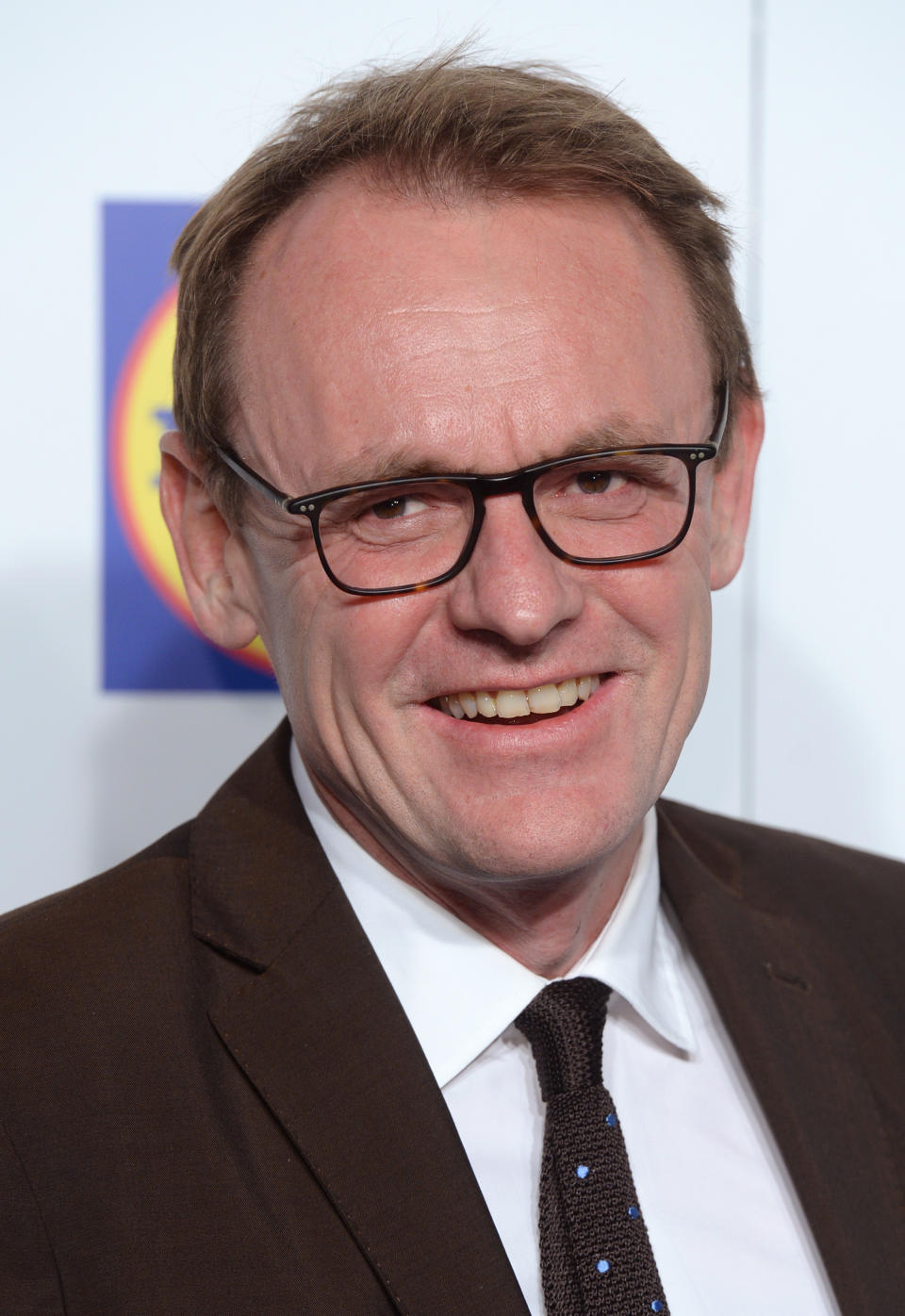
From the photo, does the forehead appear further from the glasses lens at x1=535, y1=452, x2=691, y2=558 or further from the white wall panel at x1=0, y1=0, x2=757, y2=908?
the white wall panel at x1=0, y1=0, x2=757, y2=908

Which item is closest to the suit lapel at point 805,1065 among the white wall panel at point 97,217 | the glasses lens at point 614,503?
the glasses lens at point 614,503

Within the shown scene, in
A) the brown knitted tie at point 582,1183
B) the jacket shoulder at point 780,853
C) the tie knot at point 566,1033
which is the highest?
the jacket shoulder at point 780,853

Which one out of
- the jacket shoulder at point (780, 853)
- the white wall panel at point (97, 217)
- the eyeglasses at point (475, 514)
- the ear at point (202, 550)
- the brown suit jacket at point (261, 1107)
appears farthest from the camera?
the white wall panel at point (97, 217)

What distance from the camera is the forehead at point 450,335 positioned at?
5.16 feet

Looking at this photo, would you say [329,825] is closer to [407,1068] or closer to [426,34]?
[407,1068]

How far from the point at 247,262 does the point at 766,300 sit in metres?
1.23

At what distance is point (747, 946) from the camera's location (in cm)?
198

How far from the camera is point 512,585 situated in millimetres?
1518

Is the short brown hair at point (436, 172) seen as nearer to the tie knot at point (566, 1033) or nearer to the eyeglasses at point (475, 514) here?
the eyeglasses at point (475, 514)

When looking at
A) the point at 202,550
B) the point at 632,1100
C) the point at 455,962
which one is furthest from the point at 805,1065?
the point at 202,550

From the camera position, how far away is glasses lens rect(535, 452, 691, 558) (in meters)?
1.62

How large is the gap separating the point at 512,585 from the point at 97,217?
140 centimetres

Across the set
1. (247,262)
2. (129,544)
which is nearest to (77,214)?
(129,544)

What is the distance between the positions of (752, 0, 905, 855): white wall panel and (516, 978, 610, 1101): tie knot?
114 cm
